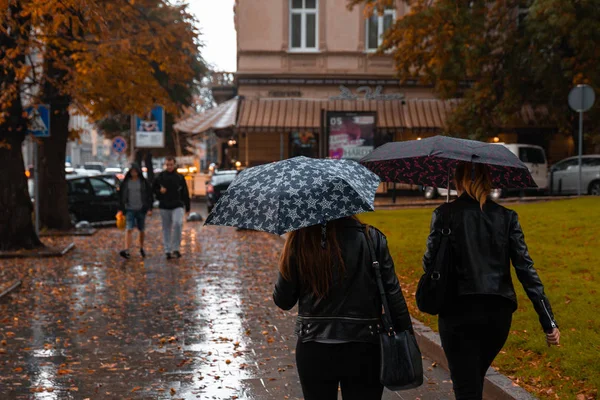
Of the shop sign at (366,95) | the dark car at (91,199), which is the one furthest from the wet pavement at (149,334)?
the shop sign at (366,95)

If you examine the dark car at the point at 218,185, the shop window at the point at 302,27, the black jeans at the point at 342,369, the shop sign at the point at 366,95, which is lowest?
the dark car at the point at 218,185

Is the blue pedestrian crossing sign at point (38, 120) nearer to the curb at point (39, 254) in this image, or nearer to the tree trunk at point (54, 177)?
the curb at point (39, 254)

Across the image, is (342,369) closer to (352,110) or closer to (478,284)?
(478,284)

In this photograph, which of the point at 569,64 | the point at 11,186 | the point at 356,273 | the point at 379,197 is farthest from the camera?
the point at 379,197

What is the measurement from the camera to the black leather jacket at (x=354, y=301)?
12.0ft

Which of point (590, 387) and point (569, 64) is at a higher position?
point (569, 64)

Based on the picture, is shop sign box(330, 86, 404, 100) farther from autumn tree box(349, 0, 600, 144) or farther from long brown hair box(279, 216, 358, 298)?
long brown hair box(279, 216, 358, 298)

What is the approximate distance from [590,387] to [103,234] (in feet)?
55.9

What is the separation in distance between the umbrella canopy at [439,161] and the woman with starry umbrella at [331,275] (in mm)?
848

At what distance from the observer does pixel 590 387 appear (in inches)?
227

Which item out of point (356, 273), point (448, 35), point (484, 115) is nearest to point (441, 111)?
point (484, 115)

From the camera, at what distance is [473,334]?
4160 millimetres

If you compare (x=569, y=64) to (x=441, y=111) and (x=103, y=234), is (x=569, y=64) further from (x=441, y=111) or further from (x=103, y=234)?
(x=103, y=234)

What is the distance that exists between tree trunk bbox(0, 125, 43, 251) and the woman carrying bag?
13.3 meters
